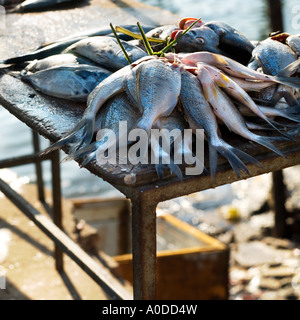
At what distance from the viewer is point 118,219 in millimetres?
6520

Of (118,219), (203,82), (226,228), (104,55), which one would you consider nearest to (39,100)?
(104,55)

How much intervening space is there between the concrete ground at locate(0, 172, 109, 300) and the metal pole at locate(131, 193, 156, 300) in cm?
207

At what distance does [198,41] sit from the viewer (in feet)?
9.50

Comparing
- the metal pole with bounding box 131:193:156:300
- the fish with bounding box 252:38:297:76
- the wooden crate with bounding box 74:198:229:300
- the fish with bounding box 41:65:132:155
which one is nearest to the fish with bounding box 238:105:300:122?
the fish with bounding box 252:38:297:76

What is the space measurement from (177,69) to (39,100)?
0.88m

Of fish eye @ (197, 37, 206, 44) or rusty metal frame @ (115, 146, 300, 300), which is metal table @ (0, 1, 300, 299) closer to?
rusty metal frame @ (115, 146, 300, 300)

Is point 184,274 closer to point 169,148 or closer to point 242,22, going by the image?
point 169,148

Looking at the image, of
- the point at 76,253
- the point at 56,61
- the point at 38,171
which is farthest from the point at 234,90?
the point at 38,171

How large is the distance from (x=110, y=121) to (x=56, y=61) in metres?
0.94

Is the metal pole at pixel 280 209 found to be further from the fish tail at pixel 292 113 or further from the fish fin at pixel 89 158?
the fish fin at pixel 89 158

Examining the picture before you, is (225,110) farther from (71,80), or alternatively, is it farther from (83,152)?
(71,80)

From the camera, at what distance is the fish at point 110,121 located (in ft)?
7.07

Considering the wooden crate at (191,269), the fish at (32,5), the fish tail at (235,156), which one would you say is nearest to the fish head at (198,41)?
the fish tail at (235,156)

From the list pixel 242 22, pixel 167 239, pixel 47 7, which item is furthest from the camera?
pixel 242 22
